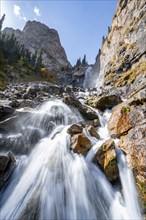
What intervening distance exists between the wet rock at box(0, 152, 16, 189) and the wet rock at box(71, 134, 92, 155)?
274 cm

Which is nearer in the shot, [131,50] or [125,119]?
[125,119]

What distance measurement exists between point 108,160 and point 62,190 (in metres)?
2.20

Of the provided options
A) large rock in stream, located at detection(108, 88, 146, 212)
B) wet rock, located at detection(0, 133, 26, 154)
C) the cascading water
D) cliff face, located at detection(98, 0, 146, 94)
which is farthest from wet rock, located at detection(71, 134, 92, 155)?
cliff face, located at detection(98, 0, 146, 94)

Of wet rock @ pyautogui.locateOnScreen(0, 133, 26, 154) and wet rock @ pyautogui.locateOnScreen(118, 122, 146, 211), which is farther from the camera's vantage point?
wet rock @ pyautogui.locateOnScreen(0, 133, 26, 154)

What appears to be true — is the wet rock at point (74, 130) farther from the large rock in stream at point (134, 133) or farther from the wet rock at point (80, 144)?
the large rock in stream at point (134, 133)

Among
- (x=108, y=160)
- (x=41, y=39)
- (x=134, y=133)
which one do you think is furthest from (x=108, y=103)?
(x=41, y=39)

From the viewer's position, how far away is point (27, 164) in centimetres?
742

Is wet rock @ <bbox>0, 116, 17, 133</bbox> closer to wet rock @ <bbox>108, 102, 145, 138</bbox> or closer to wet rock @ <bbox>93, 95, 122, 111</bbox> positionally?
wet rock @ <bbox>108, 102, 145, 138</bbox>

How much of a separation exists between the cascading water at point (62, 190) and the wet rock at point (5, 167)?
0.20 m

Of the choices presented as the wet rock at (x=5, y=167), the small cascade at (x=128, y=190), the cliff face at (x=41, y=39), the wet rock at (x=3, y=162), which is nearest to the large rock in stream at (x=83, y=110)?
the small cascade at (x=128, y=190)

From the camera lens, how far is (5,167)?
669 cm

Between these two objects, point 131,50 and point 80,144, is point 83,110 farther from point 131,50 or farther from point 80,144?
point 131,50

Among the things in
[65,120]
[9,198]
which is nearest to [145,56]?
[65,120]

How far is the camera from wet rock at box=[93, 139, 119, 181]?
22.3 ft
